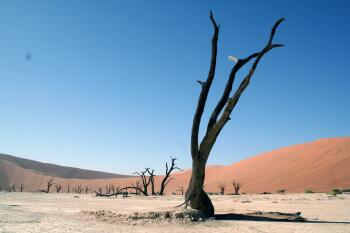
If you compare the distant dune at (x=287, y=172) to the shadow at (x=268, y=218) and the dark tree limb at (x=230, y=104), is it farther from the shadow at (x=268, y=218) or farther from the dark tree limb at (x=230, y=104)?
the dark tree limb at (x=230, y=104)

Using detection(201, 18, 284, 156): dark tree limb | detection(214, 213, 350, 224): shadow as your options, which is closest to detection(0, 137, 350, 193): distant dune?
detection(214, 213, 350, 224): shadow

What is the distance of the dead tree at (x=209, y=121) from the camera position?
35.0ft

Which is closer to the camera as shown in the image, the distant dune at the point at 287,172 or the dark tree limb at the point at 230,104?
the dark tree limb at the point at 230,104

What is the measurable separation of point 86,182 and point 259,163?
48.3 metres

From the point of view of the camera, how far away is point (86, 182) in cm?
9744

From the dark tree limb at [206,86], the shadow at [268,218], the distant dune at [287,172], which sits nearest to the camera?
the shadow at [268,218]

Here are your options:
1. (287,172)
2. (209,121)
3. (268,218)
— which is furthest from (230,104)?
(287,172)

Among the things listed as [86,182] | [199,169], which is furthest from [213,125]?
[86,182]

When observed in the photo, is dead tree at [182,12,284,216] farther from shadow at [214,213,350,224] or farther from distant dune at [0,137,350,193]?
distant dune at [0,137,350,193]

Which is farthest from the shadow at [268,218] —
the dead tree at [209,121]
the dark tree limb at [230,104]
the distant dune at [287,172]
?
the distant dune at [287,172]

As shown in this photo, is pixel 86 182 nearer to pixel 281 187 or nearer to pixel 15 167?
pixel 15 167

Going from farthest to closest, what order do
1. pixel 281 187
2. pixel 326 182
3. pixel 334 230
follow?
pixel 281 187, pixel 326 182, pixel 334 230

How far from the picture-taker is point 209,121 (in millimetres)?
11117

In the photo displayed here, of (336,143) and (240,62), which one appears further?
(336,143)
